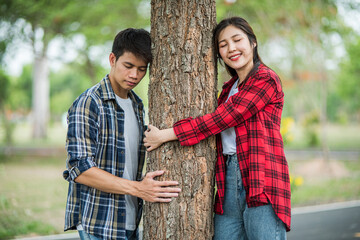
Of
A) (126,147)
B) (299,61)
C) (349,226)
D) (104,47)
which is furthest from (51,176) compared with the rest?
(299,61)

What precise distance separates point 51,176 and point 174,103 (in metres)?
9.44

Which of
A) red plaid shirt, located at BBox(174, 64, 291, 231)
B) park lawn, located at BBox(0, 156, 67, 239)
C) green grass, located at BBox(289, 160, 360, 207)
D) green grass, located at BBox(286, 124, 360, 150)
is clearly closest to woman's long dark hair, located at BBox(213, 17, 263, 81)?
red plaid shirt, located at BBox(174, 64, 291, 231)

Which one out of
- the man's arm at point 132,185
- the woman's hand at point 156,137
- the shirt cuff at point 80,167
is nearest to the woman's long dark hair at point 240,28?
the woman's hand at point 156,137

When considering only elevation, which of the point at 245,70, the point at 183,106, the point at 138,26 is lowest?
the point at 183,106

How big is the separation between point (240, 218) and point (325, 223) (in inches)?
163

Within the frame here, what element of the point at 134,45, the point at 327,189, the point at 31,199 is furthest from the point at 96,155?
the point at 327,189

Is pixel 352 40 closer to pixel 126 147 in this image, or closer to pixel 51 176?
pixel 51 176

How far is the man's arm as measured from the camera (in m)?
2.20

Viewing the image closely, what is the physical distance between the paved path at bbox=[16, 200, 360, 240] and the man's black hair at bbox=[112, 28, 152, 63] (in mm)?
3565

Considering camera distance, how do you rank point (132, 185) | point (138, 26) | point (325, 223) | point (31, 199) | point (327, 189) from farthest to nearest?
point (138, 26), point (327, 189), point (31, 199), point (325, 223), point (132, 185)

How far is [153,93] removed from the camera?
252 cm

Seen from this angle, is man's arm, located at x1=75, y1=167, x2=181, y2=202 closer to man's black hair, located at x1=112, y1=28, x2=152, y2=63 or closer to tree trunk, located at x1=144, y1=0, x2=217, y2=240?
tree trunk, located at x1=144, y1=0, x2=217, y2=240

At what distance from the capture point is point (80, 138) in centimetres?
220

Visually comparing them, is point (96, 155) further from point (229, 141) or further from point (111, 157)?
point (229, 141)
